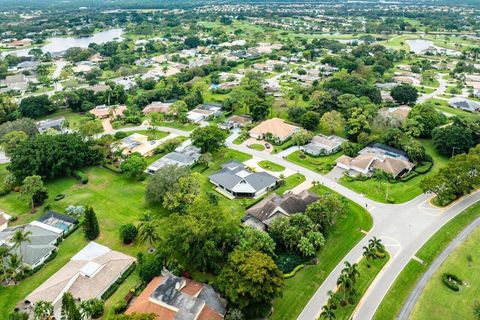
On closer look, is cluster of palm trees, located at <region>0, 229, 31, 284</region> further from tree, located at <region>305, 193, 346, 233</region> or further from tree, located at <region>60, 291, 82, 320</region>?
tree, located at <region>305, 193, 346, 233</region>

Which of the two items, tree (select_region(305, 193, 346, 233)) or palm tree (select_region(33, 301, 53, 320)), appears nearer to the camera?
palm tree (select_region(33, 301, 53, 320))

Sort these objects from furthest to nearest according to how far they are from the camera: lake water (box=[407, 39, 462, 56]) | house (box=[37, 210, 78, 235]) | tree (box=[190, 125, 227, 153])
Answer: lake water (box=[407, 39, 462, 56]), tree (box=[190, 125, 227, 153]), house (box=[37, 210, 78, 235])

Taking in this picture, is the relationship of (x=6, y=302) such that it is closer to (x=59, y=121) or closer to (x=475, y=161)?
(x=59, y=121)

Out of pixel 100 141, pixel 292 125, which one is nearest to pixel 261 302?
pixel 100 141

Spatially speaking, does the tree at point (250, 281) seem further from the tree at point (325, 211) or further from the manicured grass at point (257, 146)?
the manicured grass at point (257, 146)

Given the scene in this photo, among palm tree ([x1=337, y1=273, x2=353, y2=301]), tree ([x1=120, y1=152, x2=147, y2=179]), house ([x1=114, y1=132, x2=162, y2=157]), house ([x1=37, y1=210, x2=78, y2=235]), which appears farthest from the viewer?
house ([x1=114, y1=132, x2=162, y2=157])

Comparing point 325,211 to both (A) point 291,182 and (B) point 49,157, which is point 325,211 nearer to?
(A) point 291,182

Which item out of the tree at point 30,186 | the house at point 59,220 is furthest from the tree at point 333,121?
the tree at point 30,186

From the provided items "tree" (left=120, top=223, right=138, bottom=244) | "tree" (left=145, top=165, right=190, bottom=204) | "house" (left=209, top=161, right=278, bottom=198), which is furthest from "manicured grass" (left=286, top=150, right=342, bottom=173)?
"tree" (left=120, top=223, right=138, bottom=244)
